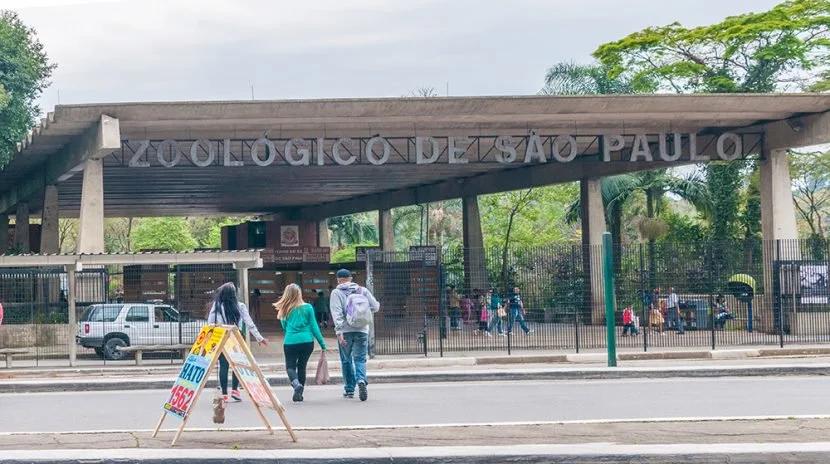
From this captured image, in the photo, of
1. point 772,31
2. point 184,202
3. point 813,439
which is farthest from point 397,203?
point 813,439

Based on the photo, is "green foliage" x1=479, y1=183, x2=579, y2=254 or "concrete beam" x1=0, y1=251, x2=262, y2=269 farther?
"green foliage" x1=479, y1=183, x2=579, y2=254

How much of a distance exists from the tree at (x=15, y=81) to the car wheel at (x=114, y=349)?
13.2m

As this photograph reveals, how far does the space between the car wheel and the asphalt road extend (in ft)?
27.3

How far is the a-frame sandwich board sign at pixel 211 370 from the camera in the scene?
11.1 metres

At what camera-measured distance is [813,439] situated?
11344 millimetres

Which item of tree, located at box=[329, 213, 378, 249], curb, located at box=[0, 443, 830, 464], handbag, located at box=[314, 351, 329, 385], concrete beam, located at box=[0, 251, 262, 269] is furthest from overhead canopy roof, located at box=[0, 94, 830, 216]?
tree, located at box=[329, 213, 378, 249]

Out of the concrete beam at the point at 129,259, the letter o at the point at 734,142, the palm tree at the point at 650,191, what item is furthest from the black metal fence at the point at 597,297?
the palm tree at the point at 650,191

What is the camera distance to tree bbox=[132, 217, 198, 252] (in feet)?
271

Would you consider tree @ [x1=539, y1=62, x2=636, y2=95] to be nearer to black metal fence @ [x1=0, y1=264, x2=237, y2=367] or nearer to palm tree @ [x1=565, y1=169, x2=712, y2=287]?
palm tree @ [x1=565, y1=169, x2=712, y2=287]

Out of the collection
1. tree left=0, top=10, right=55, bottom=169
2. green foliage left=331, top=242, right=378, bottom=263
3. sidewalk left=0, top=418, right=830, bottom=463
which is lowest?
sidewalk left=0, top=418, right=830, bottom=463

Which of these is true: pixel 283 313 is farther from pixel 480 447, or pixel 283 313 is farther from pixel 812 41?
pixel 812 41

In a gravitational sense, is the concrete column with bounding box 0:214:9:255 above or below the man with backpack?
above

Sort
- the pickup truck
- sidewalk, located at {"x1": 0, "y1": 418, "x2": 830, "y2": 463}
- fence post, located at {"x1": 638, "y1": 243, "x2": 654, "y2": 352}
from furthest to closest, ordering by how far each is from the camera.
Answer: the pickup truck < fence post, located at {"x1": 638, "y1": 243, "x2": 654, "y2": 352} < sidewalk, located at {"x1": 0, "y1": 418, "x2": 830, "y2": 463}

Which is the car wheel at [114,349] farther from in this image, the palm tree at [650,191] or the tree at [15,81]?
the palm tree at [650,191]
